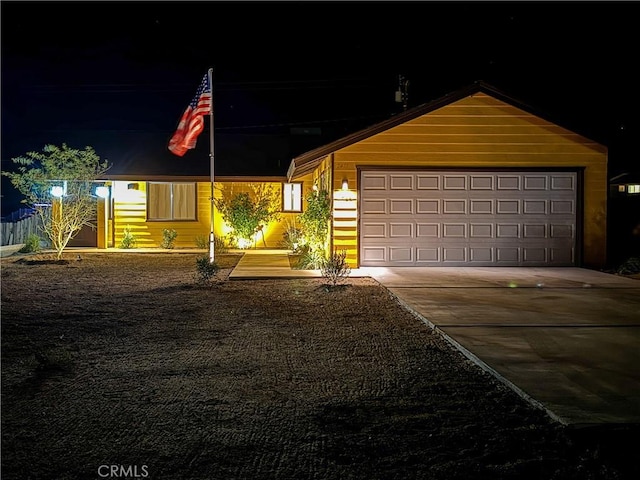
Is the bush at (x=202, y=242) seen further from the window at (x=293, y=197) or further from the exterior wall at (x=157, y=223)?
the window at (x=293, y=197)

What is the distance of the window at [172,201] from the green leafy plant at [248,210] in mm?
1108

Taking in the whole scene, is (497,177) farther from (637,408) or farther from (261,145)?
(261,145)

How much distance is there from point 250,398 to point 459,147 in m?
11.0

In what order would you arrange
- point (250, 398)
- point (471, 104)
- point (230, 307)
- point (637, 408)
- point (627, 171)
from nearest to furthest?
point (637, 408), point (250, 398), point (230, 307), point (471, 104), point (627, 171)

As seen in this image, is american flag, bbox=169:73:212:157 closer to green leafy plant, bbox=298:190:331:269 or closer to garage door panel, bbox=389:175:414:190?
green leafy plant, bbox=298:190:331:269

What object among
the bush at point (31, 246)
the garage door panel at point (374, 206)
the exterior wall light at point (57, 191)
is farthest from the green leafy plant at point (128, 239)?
the garage door panel at point (374, 206)

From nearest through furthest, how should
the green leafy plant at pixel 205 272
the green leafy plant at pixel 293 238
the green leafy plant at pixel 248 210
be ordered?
1. the green leafy plant at pixel 205 272
2. the green leafy plant at pixel 293 238
3. the green leafy plant at pixel 248 210

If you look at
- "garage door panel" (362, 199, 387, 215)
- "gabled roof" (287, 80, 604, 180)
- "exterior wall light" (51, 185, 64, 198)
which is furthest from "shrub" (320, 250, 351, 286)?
"exterior wall light" (51, 185, 64, 198)

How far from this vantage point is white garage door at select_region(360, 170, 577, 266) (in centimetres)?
1522

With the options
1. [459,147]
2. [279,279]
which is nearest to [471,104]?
[459,147]

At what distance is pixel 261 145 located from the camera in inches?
1030

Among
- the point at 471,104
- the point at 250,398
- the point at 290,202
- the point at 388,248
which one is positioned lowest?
the point at 250,398

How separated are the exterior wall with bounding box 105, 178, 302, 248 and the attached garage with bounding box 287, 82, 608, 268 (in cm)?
777

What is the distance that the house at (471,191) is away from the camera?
15.0m
